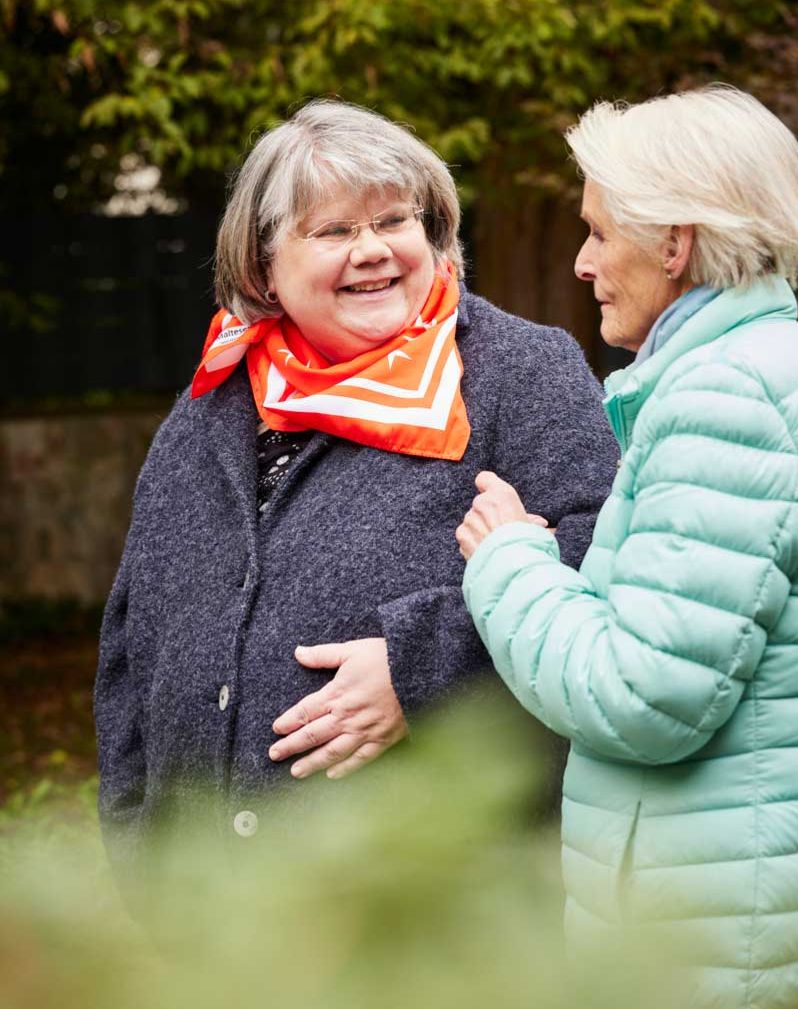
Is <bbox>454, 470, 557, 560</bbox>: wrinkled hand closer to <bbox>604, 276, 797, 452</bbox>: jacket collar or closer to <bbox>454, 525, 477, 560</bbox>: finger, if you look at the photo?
<bbox>454, 525, 477, 560</bbox>: finger

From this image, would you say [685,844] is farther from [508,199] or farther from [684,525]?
[508,199]

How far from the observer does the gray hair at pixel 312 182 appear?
8.14 ft

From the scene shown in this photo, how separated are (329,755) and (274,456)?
615 millimetres

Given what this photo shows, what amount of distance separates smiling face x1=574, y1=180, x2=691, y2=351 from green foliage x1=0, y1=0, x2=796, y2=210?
352 centimetres

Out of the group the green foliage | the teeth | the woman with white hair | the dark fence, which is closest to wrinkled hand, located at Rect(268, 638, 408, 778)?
the woman with white hair

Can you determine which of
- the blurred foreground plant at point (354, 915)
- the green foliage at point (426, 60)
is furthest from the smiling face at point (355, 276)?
the green foliage at point (426, 60)

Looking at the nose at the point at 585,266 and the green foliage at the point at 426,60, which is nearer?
the nose at the point at 585,266

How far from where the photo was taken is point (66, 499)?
30.3 feet

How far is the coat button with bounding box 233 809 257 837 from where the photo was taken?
86.3 inches

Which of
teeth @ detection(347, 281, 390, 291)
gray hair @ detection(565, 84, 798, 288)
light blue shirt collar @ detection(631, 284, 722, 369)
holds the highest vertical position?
→ gray hair @ detection(565, 84, 798, 288)

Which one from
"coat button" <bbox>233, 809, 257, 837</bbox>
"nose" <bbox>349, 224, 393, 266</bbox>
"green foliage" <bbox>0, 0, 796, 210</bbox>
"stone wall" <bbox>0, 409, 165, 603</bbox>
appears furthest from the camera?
"stone wall" <bbox>0, 409, 165, 603</bbox>

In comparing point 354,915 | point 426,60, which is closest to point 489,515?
point 354,915

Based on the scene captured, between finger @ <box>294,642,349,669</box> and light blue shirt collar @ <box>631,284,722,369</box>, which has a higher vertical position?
light blue shirt collar @ <box>631,284,722,369</box>

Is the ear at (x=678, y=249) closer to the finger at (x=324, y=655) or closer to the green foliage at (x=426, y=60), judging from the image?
the finger at (x=324, y=655)
